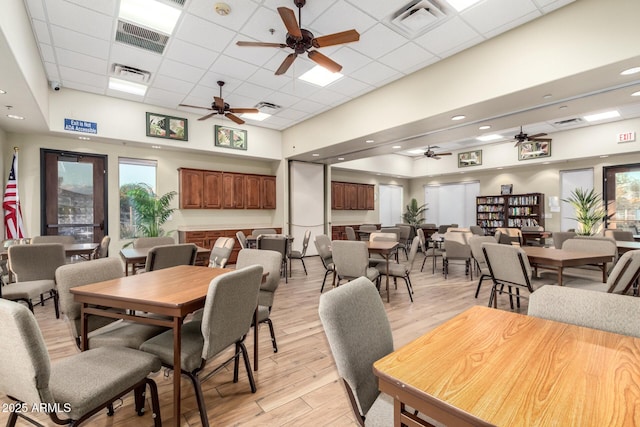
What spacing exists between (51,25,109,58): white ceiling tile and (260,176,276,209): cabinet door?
4.41m

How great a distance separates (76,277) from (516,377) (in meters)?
2.61

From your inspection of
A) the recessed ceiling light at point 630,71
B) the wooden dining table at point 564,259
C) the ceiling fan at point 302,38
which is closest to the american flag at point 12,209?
the ceiling fan at point 302,38

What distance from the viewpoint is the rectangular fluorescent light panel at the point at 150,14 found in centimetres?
327

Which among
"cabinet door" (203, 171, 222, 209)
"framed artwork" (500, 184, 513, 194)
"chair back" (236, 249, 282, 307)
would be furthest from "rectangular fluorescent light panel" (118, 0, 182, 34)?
"framed artwork" (500, 184, 513, 194)

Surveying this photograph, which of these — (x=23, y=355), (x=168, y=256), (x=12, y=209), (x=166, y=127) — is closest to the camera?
(x=23, y=355)

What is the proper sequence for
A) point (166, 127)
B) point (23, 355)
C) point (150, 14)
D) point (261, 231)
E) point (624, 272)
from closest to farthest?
point (23, 355) < point (624, 272) < point (150, 14) < point (166, 127) < point (261, 231)

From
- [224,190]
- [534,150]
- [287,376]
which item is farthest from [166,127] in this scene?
[534,150]

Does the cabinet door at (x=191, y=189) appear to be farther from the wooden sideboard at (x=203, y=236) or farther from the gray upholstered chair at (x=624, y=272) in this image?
the gray upholstered chair at (x=624, y=272)

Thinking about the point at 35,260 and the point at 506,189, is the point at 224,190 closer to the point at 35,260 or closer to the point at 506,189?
the point at 35,260

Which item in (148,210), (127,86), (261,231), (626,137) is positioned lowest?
(261,231)

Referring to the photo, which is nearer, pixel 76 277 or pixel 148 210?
pixel 76 277

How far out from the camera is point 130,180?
6.52 metres

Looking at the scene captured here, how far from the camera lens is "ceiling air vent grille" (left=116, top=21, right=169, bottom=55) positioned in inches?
143

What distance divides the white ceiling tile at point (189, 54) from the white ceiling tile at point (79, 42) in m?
0.81
